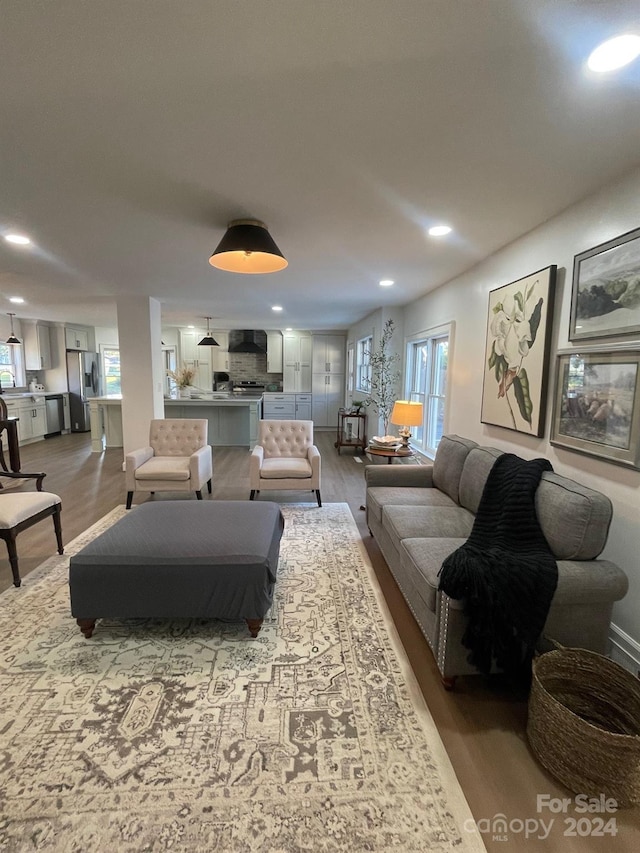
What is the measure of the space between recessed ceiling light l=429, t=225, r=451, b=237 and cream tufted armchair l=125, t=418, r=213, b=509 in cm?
294

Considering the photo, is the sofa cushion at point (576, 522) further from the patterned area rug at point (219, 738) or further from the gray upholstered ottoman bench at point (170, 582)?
the gray upholstered ottoman bench at point (170, 582)

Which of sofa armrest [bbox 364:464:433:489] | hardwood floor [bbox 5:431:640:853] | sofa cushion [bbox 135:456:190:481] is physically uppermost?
sofa armrest [bbox 364:464:433:489]

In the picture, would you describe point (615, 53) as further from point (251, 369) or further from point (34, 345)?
point (34, 345)

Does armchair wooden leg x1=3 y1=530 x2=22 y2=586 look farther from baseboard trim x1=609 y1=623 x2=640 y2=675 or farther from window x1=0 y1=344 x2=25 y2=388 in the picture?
window x1=0 y1=344 x2=25 y2=388

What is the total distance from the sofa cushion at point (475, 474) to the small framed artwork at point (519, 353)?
0.31 meters

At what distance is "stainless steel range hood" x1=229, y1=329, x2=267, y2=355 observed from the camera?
956 cm

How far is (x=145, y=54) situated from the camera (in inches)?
49.3

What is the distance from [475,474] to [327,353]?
7179 millimetres

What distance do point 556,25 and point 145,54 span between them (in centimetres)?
124

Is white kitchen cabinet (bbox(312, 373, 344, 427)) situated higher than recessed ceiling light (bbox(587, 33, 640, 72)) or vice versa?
recessed ceiling light (bbox(587, 33, 640, 72))

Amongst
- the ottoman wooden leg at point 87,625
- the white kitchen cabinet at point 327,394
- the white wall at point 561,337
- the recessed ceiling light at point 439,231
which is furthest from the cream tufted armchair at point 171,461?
the white kitchen cabinet at point 327,394

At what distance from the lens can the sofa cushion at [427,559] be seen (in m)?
1.86

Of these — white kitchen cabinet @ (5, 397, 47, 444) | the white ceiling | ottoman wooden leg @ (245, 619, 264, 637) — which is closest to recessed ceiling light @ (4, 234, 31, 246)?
the white ceiling

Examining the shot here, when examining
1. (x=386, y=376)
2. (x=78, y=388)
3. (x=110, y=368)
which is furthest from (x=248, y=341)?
(x=386, y=376)
